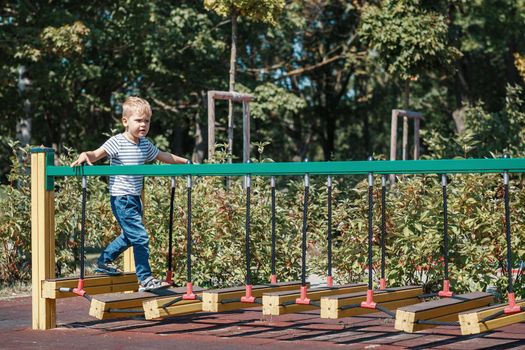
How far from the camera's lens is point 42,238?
702 centimetres

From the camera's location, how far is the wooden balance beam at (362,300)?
565 cm

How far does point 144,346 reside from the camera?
19.9 feet

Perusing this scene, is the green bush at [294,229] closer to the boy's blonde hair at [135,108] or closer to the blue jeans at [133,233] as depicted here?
the blue jeans at [133,233]

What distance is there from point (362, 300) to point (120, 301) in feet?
5.37

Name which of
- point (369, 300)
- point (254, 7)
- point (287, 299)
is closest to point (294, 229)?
point (287, 299)

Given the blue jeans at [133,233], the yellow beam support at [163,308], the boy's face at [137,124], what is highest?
the boy's face at [137,124]

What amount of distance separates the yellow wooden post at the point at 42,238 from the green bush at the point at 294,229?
2.09m

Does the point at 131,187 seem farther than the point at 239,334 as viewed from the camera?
Yes

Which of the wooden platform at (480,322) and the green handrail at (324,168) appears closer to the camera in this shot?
the wooden platform at (480,322)

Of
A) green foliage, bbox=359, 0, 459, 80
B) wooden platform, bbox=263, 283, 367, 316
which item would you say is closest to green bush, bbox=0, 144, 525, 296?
wooden platform, bbox=263, 283, 367, 316

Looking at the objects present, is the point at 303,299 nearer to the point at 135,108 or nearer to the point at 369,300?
the point at 369,300

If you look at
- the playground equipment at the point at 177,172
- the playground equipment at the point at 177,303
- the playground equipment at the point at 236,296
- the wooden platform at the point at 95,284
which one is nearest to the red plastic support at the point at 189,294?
the playground equipment at the point at 177,303

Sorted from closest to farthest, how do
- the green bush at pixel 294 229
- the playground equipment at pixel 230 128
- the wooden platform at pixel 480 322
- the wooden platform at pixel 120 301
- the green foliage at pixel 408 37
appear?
the wooden platform at pixel 480 322, the wooden platform at pixel 120 301, the green bush at pixel 294 229, the playground equipment at pixel 230 128, the green foliage at pixel 408 37

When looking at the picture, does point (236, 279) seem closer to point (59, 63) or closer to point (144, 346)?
point (144, 346)
